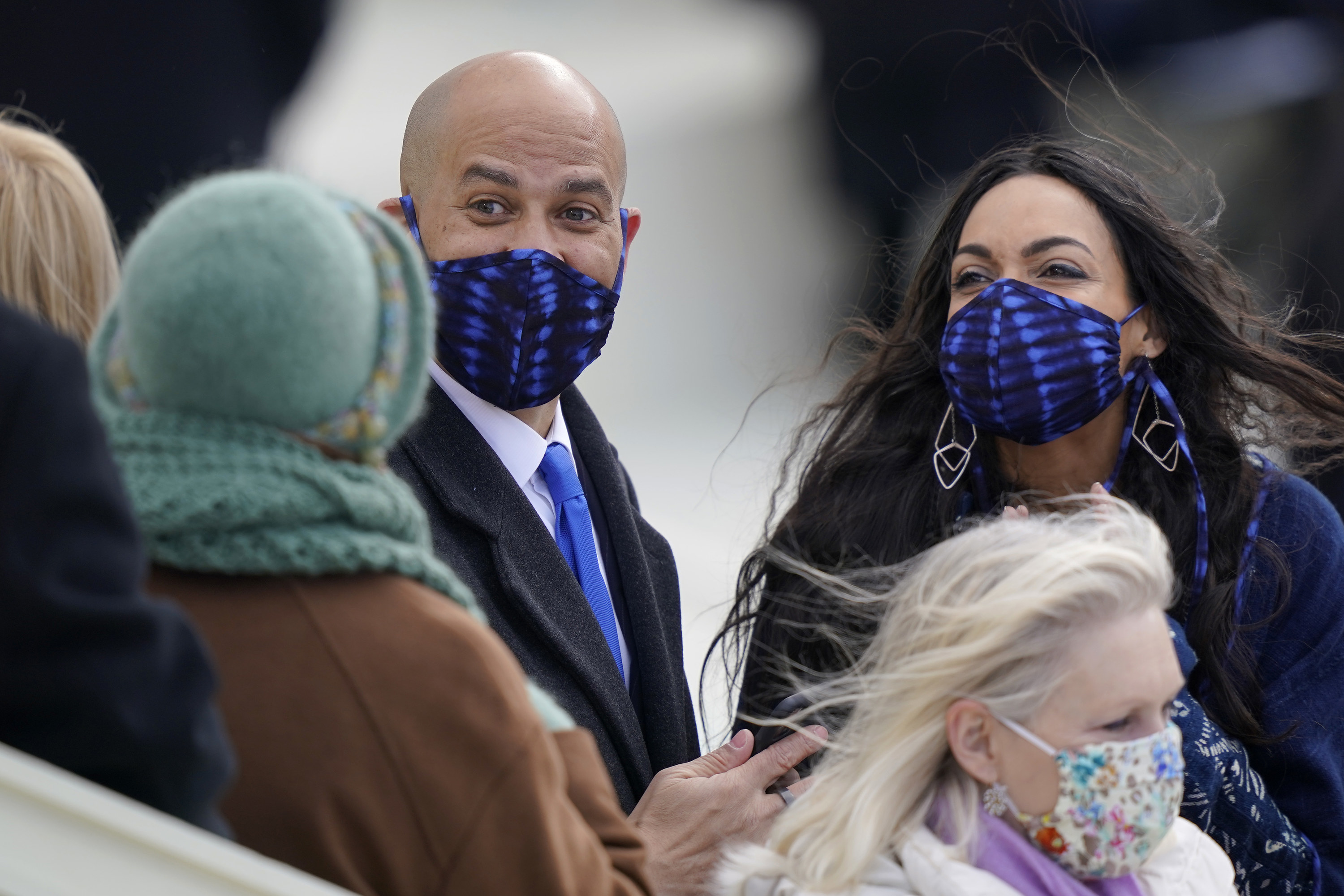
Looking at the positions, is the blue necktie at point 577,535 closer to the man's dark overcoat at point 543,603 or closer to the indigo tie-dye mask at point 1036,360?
the man's dark overcoat at point 543,603

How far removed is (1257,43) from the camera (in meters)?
4.93

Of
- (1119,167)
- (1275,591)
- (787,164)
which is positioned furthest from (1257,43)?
(1275,591)

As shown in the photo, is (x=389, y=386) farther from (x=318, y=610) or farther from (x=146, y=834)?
(x=146, y=834)

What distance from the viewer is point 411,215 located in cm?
238

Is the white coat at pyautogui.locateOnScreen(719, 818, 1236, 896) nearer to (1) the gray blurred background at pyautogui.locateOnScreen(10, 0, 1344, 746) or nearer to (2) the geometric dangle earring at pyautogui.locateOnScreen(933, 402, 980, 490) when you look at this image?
(2) the geometric dangle earring at pyautogui.locateOnScreen(933, 402, 980, 490)

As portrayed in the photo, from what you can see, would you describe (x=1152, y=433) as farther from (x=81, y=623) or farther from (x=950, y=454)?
(x=81, y=623)

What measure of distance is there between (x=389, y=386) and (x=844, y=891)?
0.87 metres

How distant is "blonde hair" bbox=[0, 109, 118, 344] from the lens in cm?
170

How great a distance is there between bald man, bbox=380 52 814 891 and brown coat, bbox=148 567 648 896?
2.77ft

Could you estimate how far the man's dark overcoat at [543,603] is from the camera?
1.97 metres

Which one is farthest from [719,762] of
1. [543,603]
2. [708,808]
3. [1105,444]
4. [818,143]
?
[818,143]

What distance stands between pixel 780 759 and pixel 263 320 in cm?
122

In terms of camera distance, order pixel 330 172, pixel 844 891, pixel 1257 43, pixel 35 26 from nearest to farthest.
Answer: pixel 844 891
pixel 35 26
pixel 330 172
pixel 1257 43

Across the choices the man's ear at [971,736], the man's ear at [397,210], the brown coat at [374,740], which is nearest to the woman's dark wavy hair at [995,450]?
the man's ear at [971,736]
